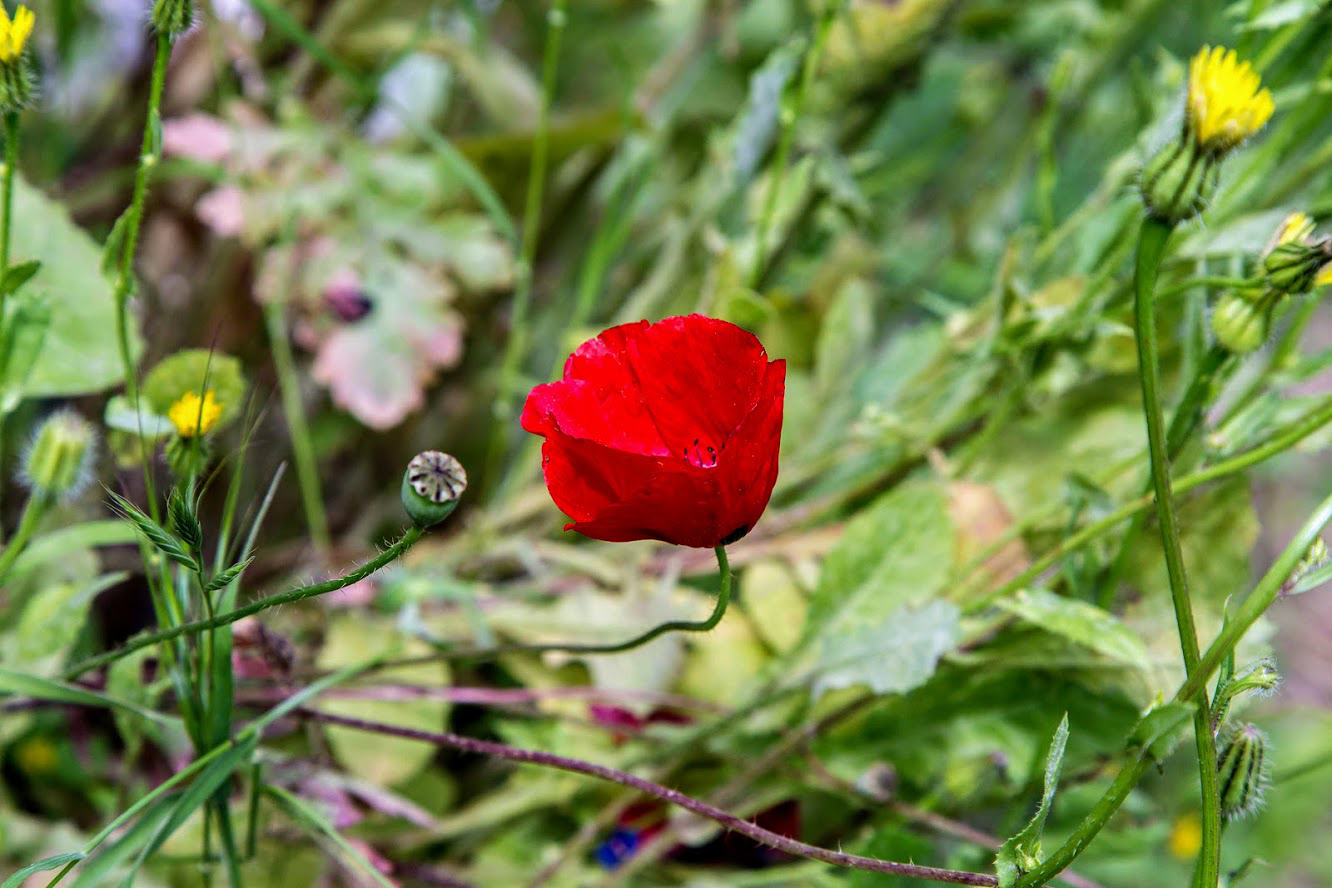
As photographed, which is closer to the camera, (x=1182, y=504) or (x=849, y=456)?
(x=1182, y=504)

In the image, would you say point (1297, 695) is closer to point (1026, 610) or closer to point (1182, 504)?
point (1182, 504)

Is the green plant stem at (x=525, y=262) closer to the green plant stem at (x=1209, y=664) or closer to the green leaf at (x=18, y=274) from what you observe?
the green leaf at (x=18, y=274)

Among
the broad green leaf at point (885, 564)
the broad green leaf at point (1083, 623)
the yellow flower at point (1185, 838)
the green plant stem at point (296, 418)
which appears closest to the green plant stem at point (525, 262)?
the green plant stem at point (296, 418)

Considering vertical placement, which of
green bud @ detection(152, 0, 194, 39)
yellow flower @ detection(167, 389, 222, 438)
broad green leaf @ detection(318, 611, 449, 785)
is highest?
green bud @ detection(152, 0, 194, 39)

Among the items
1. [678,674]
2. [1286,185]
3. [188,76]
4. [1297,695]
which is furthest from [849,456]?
[1297,695]

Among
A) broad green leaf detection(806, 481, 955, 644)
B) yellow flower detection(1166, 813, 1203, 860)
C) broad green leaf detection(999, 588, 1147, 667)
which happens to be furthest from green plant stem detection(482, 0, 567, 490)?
yellow flower detection(1166, 813, 1203, 860)

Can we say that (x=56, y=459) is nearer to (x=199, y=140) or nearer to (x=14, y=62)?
(x=14, y=62)

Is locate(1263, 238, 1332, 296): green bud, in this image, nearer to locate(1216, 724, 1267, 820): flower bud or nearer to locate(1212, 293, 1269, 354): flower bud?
locate(1212, 293, 1269, 354): flower bud

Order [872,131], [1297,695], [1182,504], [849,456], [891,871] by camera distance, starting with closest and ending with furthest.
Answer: [891,871], [1182,504], [849,456], [872,131], [1297,695]
